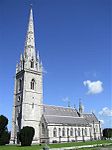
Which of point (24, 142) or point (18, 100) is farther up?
point (18, 100)

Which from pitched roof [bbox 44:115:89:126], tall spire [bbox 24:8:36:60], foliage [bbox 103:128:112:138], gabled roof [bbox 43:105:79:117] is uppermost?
tall spire [bbox 24:8:36:60]

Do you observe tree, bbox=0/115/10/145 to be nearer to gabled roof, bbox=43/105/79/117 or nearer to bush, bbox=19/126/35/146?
bush, bbox=19/126/35/146

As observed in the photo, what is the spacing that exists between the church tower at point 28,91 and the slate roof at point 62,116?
317 cm

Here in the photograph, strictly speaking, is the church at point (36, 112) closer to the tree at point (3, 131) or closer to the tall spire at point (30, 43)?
the tall spire at point (30, 43)

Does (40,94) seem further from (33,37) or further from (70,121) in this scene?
(33,37)

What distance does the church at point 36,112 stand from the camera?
59062 mm

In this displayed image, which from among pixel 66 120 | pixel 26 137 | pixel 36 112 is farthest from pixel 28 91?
pixel 26 137

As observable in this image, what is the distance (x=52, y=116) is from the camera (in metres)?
63.7

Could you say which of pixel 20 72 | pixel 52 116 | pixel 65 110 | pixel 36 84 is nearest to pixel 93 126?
pixel 65 110

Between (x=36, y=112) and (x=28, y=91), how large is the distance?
605 cm

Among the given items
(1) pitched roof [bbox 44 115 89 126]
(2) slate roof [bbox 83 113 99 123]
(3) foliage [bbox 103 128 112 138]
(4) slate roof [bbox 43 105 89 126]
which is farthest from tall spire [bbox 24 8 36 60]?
(3) foliage [bbox 103 128 112 138]

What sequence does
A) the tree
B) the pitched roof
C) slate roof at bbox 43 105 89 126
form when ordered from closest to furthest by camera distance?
the tree → the pitched roof → slate roof at bbox 43 105 89 126

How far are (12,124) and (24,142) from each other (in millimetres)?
14716

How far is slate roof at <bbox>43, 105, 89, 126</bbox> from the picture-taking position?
207 feet
